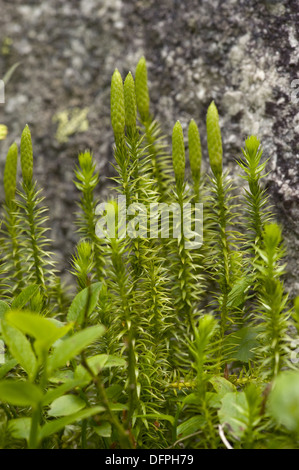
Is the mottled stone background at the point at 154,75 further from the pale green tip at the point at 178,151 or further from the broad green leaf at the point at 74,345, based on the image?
the broad green leaf at the point at 74,345

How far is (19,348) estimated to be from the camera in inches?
33.6

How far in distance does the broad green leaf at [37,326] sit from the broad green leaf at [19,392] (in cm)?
6

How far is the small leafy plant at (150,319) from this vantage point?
86 centimetres

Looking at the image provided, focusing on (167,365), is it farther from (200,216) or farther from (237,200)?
(237,200)

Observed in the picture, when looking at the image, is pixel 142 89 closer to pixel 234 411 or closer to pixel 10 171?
pixel 10 171

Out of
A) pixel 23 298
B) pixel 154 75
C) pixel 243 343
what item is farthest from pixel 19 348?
pixel 154 75

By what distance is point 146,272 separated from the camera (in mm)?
1198

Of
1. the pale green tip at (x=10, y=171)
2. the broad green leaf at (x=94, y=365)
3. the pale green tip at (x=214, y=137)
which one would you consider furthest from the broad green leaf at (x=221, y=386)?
the pale green tip at (x=10, y=171)

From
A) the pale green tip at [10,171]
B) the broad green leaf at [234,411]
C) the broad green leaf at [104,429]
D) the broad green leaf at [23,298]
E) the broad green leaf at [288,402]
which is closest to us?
the broad green leaf at [288,402]

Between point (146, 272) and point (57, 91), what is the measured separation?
0.90 m

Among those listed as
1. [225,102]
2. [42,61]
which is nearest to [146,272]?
[225,102]

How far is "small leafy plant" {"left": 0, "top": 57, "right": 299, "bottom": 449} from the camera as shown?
0.86 m

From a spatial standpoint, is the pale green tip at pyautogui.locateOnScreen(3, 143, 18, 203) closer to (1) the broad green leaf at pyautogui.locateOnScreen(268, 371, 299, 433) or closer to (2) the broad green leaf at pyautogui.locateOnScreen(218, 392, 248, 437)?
(2) the broad green leaf at pyautogui.locateOnScreen(218, 392, 248, 437)

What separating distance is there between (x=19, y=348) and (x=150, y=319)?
374 millimetres
